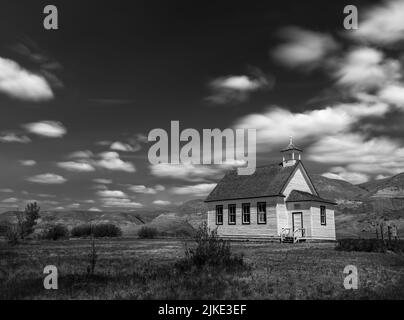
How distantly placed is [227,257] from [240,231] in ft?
82.3

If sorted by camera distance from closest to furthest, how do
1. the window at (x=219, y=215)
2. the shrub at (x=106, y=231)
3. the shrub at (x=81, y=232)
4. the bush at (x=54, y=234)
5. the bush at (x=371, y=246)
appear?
the bush at (x=371, y=246) → the bush at (x=54, y=234) → the window at (x=219, y=215) → the shrub at (x=81, y=232) → the shrub at (x=106, y=231)

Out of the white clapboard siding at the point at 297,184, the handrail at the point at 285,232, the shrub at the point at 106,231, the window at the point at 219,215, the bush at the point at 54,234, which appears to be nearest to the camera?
the handrail at the point at 285,232

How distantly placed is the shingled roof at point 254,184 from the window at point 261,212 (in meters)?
0.78

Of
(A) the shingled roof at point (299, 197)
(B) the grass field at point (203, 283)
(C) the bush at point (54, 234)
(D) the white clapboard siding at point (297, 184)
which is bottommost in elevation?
(B) the grass field at point (203, 283)

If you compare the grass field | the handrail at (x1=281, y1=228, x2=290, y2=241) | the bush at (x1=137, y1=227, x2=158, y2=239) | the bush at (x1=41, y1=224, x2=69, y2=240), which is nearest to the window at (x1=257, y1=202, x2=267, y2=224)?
the handrail at (x1=281, y1=228, x2=290, y2=241)

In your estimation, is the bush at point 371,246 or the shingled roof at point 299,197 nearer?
the bush at point 371,246

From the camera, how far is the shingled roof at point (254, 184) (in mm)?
36000

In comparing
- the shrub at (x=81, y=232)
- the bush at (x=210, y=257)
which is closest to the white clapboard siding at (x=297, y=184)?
the shrub at (x=81, y=232)

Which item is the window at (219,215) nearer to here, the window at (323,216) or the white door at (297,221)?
the white door at (297,221)

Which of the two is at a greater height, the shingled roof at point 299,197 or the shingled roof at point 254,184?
the shingled roof at point 254,184

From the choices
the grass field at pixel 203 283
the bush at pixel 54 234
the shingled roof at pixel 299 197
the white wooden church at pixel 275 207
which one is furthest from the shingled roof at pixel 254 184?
the grass field at pixel 203 283

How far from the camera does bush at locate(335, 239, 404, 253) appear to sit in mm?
20953

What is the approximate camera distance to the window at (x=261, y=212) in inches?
1407
